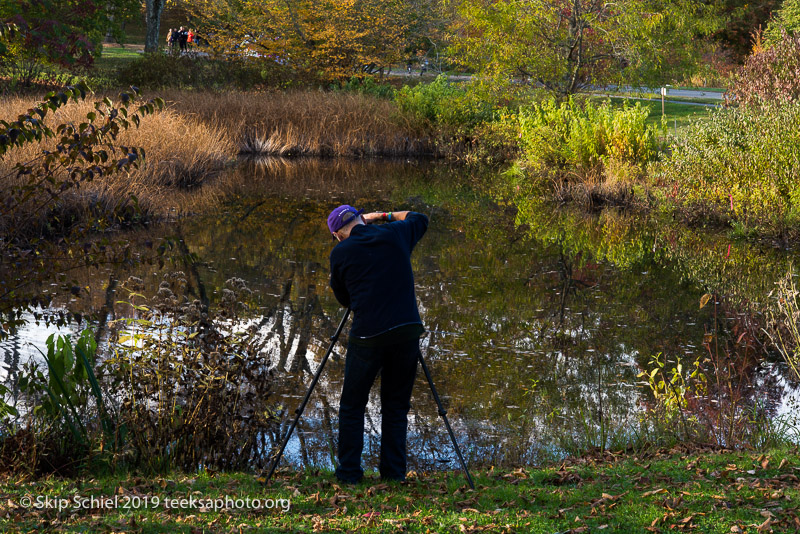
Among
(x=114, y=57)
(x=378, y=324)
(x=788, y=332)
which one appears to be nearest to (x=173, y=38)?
(x=114, y=57)

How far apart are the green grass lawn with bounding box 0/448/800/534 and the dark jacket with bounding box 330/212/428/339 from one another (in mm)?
1207

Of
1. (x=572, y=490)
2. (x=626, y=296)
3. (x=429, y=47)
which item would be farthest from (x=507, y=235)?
(x=429, y=47)

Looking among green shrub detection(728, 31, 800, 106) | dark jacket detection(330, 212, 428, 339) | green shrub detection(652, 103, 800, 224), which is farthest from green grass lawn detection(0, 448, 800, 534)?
green shrub detection(728, 31, 800, 106)

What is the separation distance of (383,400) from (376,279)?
1008mm

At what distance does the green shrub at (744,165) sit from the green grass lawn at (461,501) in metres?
11.3

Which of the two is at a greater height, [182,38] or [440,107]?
[182,38]

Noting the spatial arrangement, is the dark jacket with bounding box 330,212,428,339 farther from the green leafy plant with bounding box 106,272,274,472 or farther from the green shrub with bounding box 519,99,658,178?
the green shrub with bounding box 519,99,658,178

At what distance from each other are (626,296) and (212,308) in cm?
635

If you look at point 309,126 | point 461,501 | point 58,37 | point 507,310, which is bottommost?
point 461,501

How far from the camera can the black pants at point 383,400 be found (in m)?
6.27

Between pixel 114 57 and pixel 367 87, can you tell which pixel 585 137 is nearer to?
pixel 367 87

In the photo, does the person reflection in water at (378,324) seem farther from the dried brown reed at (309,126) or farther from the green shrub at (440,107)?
the dried brown reed at (309,126)

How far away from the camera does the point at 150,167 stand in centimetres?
1958

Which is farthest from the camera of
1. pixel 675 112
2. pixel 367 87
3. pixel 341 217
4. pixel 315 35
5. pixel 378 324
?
pixel 315 35
